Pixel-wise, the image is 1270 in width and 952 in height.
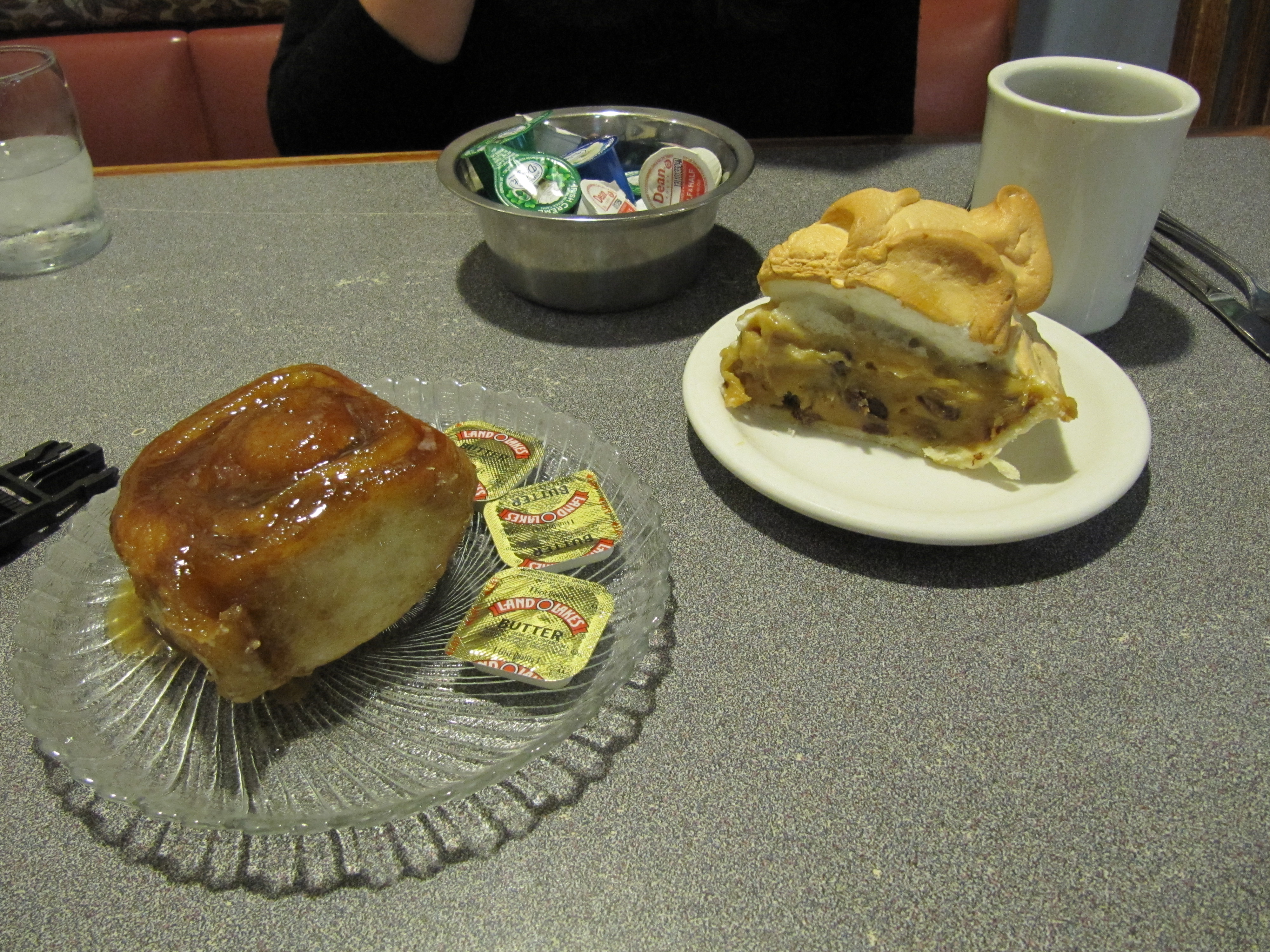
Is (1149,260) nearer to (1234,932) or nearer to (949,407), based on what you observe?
(949,407)

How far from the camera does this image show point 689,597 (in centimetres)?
80

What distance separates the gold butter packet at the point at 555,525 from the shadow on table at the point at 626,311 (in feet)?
1.33

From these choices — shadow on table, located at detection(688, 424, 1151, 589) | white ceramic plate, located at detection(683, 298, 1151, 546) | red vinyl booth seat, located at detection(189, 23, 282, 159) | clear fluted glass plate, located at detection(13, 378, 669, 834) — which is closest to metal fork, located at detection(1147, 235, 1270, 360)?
white ceramic plate, located at detection(683, 298, 1151, 546)

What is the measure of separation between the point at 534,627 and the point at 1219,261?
1145mm

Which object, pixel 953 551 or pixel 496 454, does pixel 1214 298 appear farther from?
pixel 496 454

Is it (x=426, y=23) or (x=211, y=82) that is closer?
(x=426, y=23)

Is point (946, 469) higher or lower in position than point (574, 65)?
lower

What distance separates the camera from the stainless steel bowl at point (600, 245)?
112 cm

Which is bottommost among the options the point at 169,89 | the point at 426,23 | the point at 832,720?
the point at 832,720

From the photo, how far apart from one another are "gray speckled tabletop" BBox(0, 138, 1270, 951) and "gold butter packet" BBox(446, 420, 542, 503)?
0.15m

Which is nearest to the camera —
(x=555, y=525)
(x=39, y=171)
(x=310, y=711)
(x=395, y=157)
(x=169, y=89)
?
(x=310, y=711)

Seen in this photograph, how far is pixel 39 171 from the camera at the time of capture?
4.33 feet

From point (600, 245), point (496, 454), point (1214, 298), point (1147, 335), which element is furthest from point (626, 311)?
point (1214, 298)

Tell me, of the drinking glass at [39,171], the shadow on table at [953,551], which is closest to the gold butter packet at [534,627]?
the shadow on table at [953,551]
